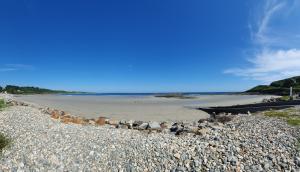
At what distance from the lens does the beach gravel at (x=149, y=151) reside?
8.39 meters

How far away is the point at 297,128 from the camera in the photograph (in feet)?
37.3

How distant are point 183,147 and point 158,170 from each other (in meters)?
1.59

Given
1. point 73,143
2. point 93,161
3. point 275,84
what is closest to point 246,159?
point 93,161

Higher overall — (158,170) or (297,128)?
(297,128)

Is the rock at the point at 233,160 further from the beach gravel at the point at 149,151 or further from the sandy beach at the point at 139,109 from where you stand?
the sandy beach at the point at 139,109

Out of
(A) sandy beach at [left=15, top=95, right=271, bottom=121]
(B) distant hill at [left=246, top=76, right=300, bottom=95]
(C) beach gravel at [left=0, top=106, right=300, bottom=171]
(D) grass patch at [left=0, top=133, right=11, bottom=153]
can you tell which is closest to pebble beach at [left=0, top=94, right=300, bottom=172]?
(C) beach gravel at [left=0, top=106, right=300, bottom=171]

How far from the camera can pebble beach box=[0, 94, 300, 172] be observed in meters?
8.39

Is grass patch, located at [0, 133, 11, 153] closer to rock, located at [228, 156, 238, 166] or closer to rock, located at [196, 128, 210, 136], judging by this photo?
rock, located at [196, 128, 210, 136]

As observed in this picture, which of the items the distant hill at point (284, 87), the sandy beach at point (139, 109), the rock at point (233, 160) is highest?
the distant hill at point (284, 87)

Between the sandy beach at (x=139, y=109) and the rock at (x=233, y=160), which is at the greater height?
the sandy beach at (x=139, y=109)

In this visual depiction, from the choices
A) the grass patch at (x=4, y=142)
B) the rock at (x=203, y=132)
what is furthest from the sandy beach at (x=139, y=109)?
the grass patch at (x=4, y=142)

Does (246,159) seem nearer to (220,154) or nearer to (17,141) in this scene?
(220,154)

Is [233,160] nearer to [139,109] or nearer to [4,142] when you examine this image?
[4,142]

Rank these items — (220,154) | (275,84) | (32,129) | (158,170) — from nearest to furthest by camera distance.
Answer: (158,170) → (220,154) → (32,129) → (275,84)
